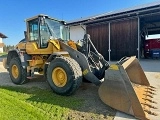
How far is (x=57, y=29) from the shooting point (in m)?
6.25

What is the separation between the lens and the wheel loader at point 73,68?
3.82m

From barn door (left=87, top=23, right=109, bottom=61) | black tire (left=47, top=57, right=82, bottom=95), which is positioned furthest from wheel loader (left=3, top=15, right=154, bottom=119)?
barn door (left=87, top=23, right=109, bottom=61)

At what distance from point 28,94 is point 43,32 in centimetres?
224

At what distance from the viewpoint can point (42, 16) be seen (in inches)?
227

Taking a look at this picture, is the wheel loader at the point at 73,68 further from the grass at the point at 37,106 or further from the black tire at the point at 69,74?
the grass at the point at 37,106

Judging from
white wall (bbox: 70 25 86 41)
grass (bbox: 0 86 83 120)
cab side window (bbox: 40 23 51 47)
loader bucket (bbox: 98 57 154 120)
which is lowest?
grass (bbox: 0 86 83 120)

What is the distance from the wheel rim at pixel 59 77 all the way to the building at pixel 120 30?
33.9 feet

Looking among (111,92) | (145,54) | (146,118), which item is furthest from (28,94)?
(145,54)

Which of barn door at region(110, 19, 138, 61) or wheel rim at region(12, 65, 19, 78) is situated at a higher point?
barn door at region(110, 19, 138, 61)

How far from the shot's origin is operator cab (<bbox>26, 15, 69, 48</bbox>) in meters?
5.88

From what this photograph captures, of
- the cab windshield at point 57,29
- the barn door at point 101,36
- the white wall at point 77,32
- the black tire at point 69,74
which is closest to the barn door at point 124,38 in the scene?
the barn door at point 101,36

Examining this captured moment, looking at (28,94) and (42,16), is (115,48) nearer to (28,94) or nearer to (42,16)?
(42,16)

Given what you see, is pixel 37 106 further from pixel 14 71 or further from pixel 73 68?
pixel 14 71

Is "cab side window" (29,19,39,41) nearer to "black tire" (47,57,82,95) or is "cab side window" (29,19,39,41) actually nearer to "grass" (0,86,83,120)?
"black tire" (47,57,82,95)
